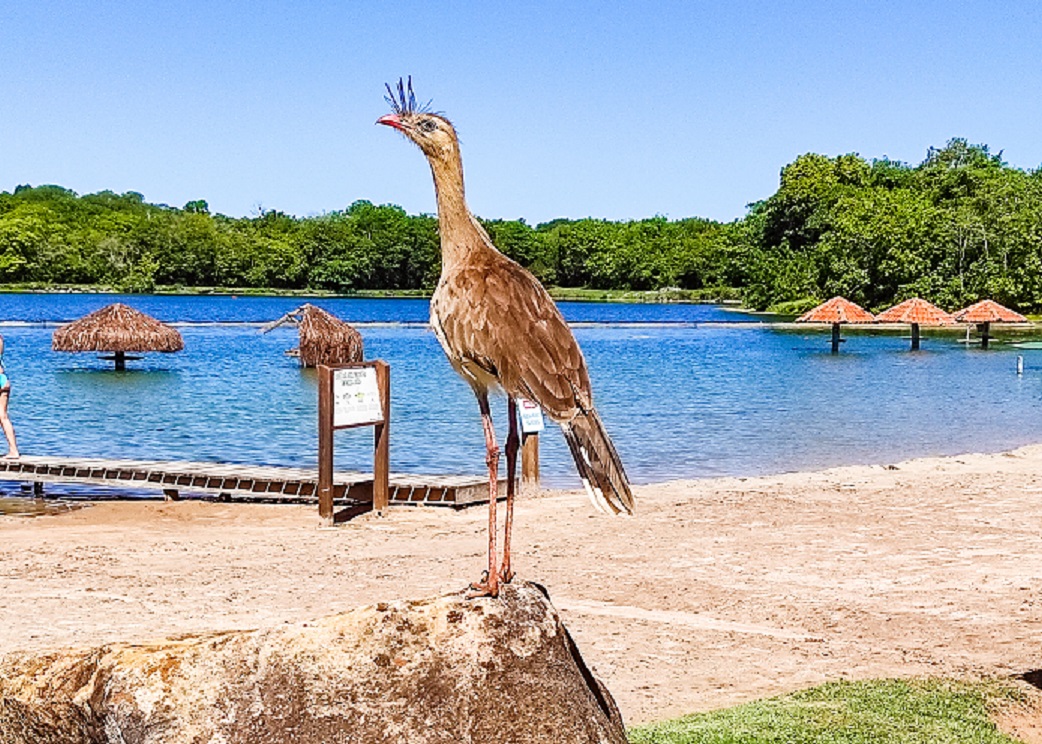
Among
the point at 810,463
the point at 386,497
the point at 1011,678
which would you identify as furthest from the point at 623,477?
the point at 810,463

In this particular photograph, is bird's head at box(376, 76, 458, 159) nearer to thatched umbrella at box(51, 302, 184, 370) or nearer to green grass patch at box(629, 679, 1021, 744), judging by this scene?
green grass patch at box(629, 679, 1021, 744)

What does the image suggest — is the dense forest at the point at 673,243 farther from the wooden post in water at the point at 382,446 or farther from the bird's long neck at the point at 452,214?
the bird's long neck at the point at 452,214

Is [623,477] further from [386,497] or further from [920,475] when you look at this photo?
[920,475]

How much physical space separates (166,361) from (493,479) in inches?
1832

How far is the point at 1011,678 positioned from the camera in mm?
7562

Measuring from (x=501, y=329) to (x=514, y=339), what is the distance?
6 cm

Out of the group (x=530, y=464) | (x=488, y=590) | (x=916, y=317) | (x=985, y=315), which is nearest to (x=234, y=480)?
(x=530, y=464)

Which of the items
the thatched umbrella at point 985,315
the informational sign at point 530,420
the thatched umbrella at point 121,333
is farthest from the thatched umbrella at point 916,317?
the informational sign at point 530,420

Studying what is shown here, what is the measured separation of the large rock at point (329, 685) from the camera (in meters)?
4.27

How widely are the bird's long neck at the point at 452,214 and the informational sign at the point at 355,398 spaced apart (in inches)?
345

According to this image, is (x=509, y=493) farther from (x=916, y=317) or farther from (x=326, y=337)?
(x=916, y=317)

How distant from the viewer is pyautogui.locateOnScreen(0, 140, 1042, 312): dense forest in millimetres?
75938

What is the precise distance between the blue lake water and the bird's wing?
44.9 feet

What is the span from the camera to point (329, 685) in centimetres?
434
